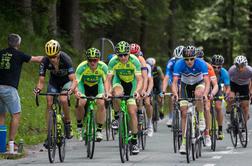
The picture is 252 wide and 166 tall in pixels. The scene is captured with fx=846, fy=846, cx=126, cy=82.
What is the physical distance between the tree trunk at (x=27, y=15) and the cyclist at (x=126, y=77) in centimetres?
1342

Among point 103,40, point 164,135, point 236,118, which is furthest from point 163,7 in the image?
point 236,118

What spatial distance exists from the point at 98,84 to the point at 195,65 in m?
2.29

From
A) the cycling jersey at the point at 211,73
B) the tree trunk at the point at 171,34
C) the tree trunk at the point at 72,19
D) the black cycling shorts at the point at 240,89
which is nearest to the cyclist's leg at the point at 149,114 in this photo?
the black cycling shorts at the point at 240,89

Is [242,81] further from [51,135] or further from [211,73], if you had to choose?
[51,135]

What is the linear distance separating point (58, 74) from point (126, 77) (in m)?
1.51

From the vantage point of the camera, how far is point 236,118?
18625 millimetres

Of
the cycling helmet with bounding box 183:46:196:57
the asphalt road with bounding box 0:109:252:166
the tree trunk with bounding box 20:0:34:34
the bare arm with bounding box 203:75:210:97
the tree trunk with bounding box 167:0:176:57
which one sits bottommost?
the asphalt road with bounding box 0:109:252:166

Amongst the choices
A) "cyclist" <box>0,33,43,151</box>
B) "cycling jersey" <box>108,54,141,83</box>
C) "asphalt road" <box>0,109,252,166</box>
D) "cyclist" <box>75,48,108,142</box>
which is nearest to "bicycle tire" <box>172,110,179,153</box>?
"asphalt road" <box>0,109,252,166</box>

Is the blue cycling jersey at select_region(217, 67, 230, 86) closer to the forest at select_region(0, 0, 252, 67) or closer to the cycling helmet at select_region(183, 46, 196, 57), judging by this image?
the cycling helmet at select_region(183, 46, 196, 57)

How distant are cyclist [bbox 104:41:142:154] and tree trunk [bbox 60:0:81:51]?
1598cm

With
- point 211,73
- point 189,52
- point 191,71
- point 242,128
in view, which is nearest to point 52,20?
point 242,128

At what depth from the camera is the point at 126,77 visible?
1664 cm

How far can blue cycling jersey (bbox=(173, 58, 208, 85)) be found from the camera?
15.7 metres

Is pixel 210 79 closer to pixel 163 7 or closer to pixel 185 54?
pixel 185 54
